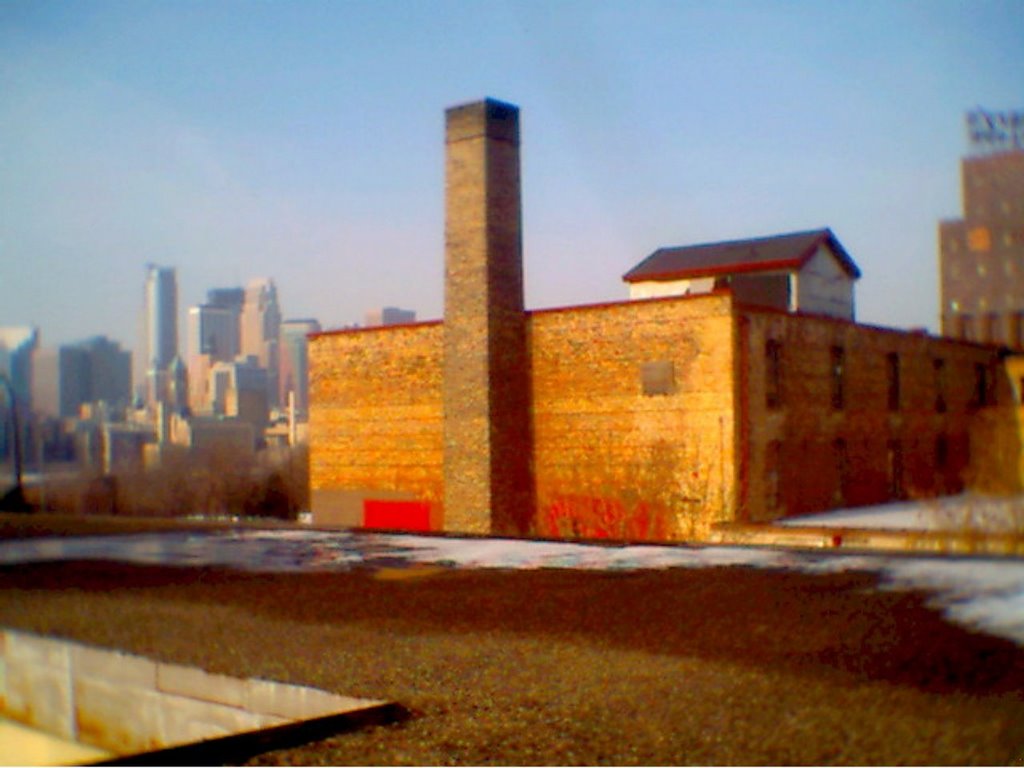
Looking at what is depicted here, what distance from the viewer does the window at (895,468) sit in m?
32.6

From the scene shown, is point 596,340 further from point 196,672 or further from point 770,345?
point 196,672

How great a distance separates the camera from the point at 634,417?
27609 mm

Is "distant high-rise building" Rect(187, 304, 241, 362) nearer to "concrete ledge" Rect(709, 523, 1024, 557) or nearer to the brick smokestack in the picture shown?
the brick smokestack

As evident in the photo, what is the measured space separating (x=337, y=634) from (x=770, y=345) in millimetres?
22088

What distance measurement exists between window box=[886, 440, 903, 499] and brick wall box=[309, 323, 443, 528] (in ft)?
45.9

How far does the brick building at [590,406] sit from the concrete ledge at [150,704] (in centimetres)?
2057

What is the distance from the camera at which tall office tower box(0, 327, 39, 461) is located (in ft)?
52.8

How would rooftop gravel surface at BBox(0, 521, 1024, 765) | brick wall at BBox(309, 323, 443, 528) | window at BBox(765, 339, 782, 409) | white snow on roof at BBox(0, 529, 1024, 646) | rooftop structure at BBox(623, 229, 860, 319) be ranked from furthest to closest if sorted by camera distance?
1. rooftop structure at BBox(623, 229, 860, 319)
2. brick wall at BBox(309, 323, 443, 528)
3. window at BBox(765, 339, 782, 409)
4. white snow on roof at BBox(0, 529, 1024, 646)
5. rooftop gravel surface at BBox(0, 521, 1024, 765)

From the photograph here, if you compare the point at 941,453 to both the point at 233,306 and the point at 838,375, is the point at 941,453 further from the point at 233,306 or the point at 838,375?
the point at 233,306

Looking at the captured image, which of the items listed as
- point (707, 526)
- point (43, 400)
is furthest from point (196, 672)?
point (707, 526)

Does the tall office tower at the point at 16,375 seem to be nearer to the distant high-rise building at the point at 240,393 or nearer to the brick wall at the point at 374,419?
the brick wall at the point at 374,419

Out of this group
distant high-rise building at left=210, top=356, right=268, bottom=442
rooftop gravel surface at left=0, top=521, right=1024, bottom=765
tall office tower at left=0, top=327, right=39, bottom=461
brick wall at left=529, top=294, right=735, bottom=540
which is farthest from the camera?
distant high-rise building at left=210, top=356, right=268, bottom=442

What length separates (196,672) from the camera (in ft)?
19.1

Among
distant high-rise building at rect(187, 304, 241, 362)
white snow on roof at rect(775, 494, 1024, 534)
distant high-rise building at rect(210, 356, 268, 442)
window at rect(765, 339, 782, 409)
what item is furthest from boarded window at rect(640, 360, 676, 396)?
distant high-rise building at rect(187, 304, 241, 362)
